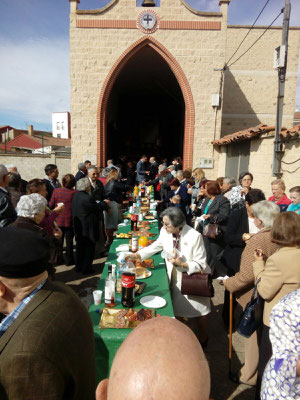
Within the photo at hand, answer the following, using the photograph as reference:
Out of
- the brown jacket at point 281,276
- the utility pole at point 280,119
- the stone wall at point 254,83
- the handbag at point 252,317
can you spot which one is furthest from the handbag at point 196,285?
the stone wall at point 254,83

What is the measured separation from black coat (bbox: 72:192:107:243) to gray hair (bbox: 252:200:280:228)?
3.27m

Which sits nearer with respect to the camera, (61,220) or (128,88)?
(61,220)

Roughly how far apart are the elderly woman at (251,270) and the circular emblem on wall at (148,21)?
11.0m

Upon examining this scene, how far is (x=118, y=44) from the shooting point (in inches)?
448

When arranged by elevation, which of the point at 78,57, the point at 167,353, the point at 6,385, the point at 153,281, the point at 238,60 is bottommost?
the point at 153,281

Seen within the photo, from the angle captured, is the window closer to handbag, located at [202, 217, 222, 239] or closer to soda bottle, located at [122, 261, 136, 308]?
handbag, located at [202, 217, 222, 239]

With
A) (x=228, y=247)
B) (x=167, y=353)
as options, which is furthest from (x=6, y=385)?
(x=228, y=247)

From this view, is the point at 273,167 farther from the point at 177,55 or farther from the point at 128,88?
the point at 128,88

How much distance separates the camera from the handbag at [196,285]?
3.09m

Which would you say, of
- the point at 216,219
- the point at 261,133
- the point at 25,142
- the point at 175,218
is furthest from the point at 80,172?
the point at 25,142

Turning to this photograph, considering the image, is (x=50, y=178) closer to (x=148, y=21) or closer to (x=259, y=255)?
(x=259, y=255)

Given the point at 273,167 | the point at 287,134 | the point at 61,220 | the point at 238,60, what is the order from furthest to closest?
the point at 238,60 < the point at 273,167 < the point at 287,134 < the point at 61,220

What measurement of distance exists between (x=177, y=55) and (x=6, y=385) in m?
12.6

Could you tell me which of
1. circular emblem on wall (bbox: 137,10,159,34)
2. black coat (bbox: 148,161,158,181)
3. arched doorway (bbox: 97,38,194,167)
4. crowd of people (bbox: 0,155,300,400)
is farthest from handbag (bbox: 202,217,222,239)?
circular emblem on wall (bbox: 137,10,159,34)
